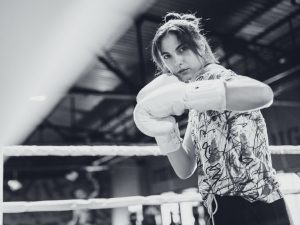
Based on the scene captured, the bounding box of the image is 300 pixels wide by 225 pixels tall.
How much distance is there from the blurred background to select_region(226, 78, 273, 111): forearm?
419 mm

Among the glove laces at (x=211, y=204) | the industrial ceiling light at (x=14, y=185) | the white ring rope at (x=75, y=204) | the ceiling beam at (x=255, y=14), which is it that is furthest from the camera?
the industrial ceiling light at (x=14, y=185)

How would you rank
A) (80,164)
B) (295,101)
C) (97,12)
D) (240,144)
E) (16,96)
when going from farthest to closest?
1. (80,164)
2. (295,101)
3. (97,12)
4. (240,144)
5. (16,96)

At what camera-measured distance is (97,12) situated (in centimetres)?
336

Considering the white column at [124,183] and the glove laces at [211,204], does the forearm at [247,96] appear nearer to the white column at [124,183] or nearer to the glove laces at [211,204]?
the glove laces at [211,204]

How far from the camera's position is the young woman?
80cm

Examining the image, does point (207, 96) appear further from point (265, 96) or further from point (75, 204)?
point (75, 204)

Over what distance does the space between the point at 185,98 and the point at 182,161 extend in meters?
0.26

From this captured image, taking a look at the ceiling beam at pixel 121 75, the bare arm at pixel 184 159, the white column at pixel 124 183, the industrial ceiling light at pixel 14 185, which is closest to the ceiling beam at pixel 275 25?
the ceiling beam at pixel 121 75

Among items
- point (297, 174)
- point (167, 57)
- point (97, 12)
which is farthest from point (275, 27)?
point (167, 57)

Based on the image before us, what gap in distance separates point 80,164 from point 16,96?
11.1 metres

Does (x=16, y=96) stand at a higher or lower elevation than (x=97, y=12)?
lower

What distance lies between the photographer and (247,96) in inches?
30.6

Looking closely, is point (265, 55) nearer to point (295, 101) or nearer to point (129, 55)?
point (295, 101)

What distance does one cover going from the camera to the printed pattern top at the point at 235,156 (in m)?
0.83
